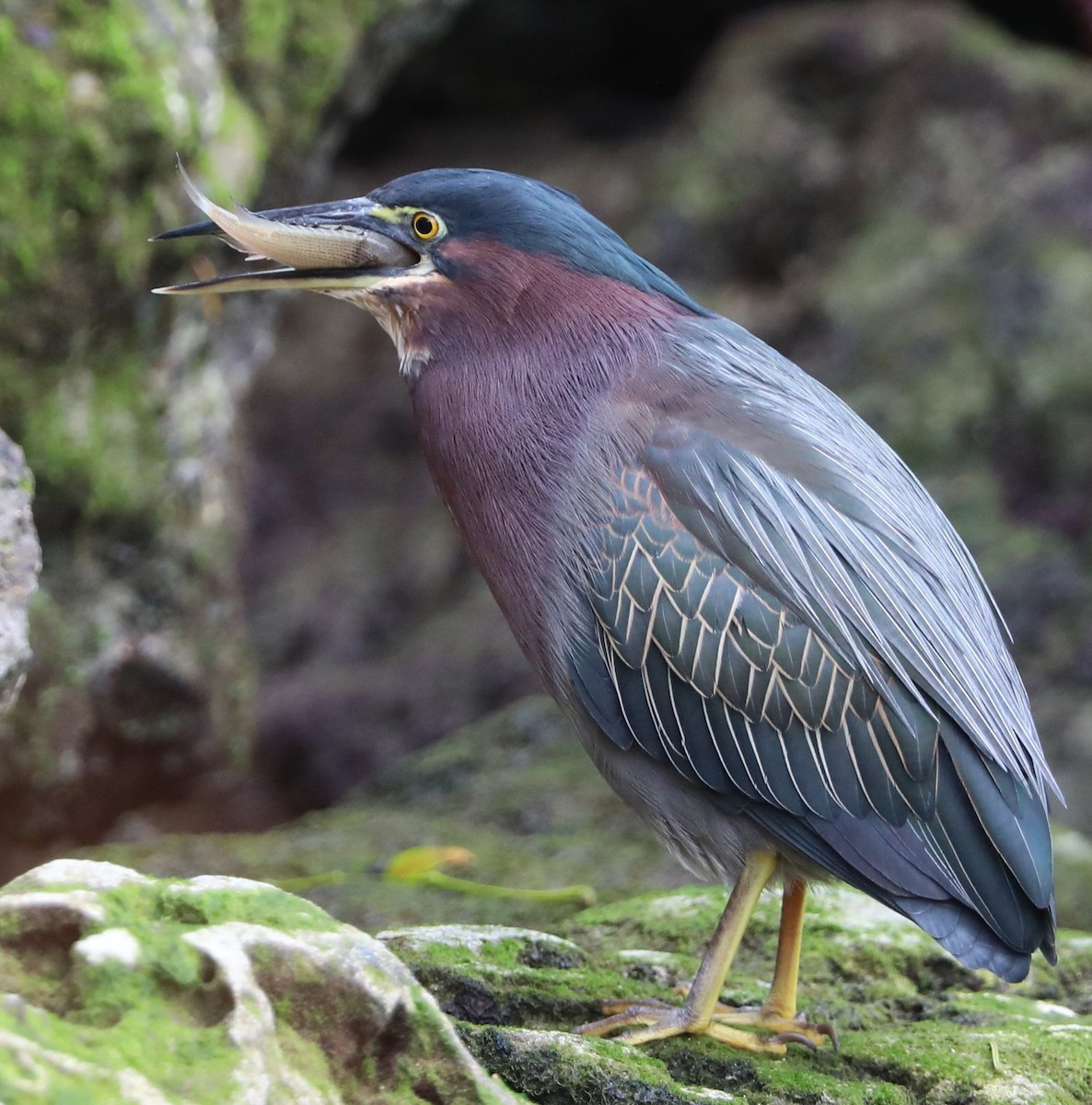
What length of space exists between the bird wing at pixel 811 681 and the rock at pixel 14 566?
1225 millimetres

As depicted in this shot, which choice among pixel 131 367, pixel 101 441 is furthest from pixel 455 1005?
pixel 131 367

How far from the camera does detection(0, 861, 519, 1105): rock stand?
5.65 ft

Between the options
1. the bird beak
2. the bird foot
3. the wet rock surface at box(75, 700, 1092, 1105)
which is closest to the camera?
the wet rock surface at box(75, 700, 1092, 1105)

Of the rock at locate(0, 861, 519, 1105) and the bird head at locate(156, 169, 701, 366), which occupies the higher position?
the bird head at locate(156, 169, 701, 366)

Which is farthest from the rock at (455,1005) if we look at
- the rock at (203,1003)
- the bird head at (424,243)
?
the bird head at (424,243)

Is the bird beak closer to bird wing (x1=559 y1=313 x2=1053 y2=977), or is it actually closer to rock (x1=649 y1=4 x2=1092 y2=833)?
bird wing (x1=559 y1=313 x2=1053 y2=977)

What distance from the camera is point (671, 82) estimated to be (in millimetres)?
9539

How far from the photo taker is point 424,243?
3.53m

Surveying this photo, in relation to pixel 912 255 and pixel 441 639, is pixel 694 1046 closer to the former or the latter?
pixel 441 639

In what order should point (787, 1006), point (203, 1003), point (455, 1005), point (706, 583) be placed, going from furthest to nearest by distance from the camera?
point (787, 1006) → point (706, 583) → point (455, 1005) → point (203, 1003)

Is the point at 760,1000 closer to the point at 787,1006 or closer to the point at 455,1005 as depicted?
the point at 787,1006

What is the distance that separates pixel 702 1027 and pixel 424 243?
1975 millimetres

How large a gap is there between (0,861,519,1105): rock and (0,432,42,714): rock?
755 millimetres

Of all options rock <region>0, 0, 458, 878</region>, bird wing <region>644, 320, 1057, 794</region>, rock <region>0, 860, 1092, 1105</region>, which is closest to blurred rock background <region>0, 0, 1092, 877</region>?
rock <region>0, 0, 458, 878</region>
